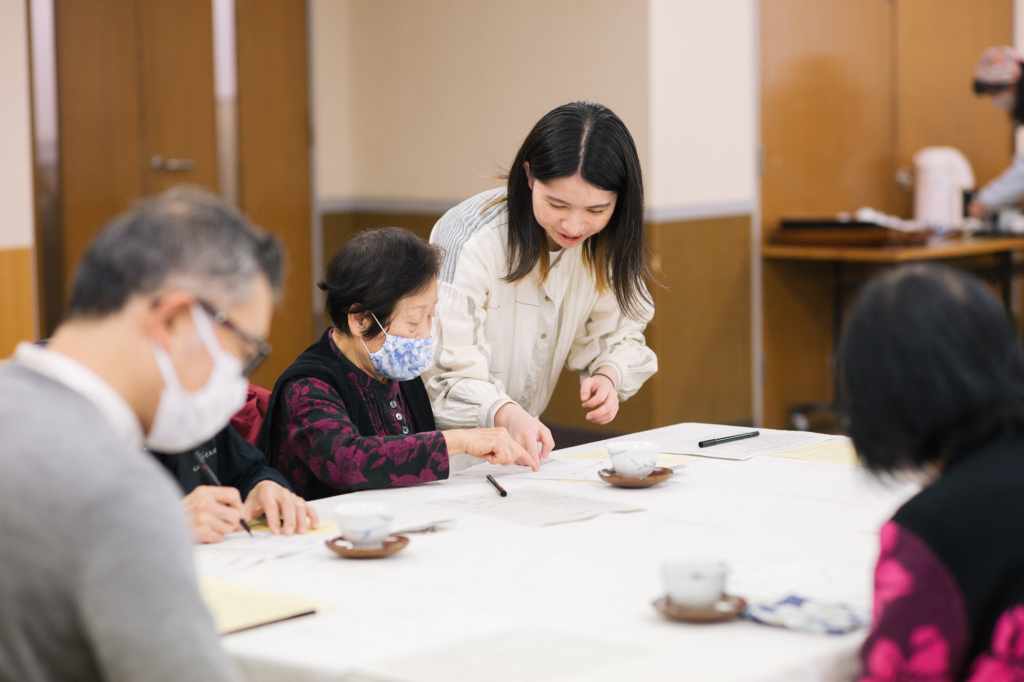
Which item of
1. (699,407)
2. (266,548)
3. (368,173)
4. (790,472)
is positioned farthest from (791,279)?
(266,548)

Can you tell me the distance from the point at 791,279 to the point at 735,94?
838mm

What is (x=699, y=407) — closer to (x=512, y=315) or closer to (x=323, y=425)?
(x=512, y=315)

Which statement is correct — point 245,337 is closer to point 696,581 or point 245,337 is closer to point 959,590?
point 696,581

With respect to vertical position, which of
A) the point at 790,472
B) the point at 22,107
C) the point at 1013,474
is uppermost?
the point at 22,107

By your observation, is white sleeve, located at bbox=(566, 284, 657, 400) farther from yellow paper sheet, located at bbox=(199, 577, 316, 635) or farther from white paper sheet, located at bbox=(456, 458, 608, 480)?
yellow paper sheet, located at bbox=(199, 577, 316, 635)

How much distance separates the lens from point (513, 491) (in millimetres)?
2383

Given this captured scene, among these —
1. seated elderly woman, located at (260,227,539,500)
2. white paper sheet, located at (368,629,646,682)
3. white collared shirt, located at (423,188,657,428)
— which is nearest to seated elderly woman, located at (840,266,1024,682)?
Result: white paper sheet, located at (368,629,646,682)

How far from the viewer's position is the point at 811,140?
6008 millimetres

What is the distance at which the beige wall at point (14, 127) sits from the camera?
4.79 m

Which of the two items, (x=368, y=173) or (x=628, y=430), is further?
(x=368, y=173)

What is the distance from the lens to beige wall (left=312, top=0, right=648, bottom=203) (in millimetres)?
5422

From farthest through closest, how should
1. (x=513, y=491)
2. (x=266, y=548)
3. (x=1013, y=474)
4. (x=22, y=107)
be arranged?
1. (x=22, y=107)
2. (x=513, y=491)
3. (x=266, y=548)
4. (x=1013, y=474)

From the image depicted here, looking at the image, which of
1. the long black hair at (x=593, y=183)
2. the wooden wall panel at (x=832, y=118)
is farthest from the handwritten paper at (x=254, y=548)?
the wooden wall panel at (x=832, y=118)

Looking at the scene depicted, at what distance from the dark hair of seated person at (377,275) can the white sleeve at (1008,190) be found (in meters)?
4.24
